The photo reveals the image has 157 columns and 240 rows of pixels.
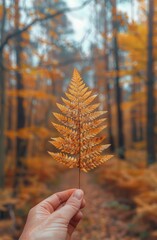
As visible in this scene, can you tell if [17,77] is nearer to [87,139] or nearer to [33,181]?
[33,181]

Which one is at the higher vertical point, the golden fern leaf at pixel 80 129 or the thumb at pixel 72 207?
the golden fern leaf at pixel 80 129

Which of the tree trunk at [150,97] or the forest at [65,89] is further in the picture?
the tree trunk at [150,97]

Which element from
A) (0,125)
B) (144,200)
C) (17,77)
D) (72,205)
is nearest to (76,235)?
(144,200)

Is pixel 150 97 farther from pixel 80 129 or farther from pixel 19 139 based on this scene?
pixel 80 129

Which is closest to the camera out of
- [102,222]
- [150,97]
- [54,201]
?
[54,201]

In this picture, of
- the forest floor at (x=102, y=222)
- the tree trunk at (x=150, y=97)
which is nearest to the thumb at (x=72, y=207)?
the forest floor at (x=102, y=222)

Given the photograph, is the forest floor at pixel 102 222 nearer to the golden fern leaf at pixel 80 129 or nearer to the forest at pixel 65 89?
the forest at pixel 65 89

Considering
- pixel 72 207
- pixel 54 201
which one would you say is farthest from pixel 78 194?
pixel 54 201
